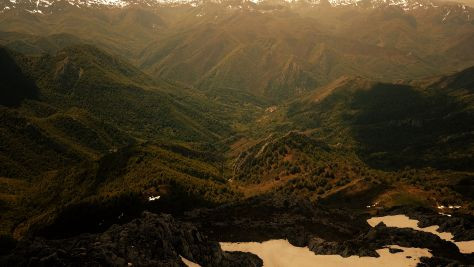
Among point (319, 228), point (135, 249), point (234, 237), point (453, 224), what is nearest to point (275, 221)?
point (319, 228)

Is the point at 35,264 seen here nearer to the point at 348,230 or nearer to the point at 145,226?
the point at 145,226

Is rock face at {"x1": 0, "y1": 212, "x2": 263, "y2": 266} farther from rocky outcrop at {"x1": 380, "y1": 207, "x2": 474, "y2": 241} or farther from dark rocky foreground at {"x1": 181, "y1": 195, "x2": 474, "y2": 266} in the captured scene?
rocky outcrop at {"x1": 380, "y1": 207, "x2": 474, "y2": 241}

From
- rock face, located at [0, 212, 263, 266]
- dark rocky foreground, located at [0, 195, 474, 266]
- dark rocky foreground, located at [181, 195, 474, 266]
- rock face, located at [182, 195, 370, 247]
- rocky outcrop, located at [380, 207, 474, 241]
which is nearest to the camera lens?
rock face, located at [0, 212, 263, 266]

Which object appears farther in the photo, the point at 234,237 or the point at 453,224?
the point at 453,224

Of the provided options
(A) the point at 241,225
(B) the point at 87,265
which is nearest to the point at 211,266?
(B) the point at 87,265

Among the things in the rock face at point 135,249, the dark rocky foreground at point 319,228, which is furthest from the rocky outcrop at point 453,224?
the rock face at point 135,249

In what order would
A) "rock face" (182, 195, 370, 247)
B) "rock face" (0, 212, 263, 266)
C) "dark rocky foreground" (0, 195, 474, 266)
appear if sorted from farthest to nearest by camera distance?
"rock face" (182, 195, 370, 247) → "dark rocky foreground" (0, 195, 474, 266) → "rock face" (0, 212, 263, 266)

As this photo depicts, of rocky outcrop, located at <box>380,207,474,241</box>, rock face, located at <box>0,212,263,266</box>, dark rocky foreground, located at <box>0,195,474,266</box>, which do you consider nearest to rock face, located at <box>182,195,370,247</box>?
dark rocky foreground, located at <box>0,195,474,266</box>

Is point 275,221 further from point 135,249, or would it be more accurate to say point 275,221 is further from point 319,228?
point 135,249
